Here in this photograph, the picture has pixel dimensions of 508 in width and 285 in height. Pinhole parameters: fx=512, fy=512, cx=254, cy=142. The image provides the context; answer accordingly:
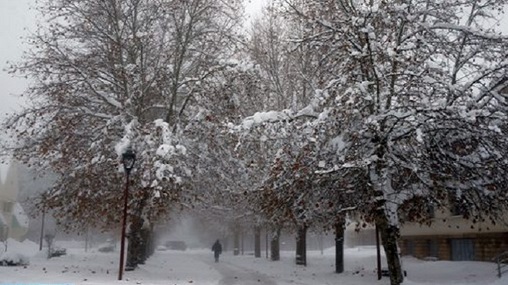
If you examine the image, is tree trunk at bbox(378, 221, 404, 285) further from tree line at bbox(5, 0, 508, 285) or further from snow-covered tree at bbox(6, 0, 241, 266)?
snow-covered tree at bbox(6, 0, 241, 266)

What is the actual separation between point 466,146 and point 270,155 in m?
6.43

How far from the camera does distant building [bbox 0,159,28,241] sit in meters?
58.2

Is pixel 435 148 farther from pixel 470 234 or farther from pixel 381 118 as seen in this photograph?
pixel 470 234

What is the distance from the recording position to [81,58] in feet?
66.8

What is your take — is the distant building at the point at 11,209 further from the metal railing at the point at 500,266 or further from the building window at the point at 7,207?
the metal railing at the point at 500,266

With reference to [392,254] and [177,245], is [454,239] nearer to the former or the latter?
[392,254]

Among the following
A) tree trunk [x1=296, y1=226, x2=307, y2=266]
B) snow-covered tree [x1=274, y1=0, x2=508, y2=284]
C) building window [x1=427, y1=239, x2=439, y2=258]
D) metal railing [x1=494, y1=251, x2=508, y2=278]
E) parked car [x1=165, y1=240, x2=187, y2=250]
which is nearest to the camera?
snow-covered tree [x1=274, y1=0, x2=508, y2=284]

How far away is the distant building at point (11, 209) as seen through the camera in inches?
2291

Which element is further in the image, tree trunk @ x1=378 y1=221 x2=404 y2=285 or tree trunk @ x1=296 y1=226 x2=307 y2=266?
tree trunk @ x1=296 y1=226 x2=307 y2=266

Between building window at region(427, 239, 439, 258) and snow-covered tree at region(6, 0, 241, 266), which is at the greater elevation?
snow-covered tree at region(6, 0, 241, 266)

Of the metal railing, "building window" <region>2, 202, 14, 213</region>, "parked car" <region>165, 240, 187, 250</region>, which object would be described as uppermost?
"building window" <region>2, 202, 14, 213</region>

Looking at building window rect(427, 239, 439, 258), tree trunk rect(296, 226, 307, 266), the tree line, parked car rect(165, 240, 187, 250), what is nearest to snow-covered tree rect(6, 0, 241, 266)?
the tree line

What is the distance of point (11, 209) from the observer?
2393 inches

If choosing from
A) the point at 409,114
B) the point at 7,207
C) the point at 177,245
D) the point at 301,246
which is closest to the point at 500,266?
the point at 409,114
